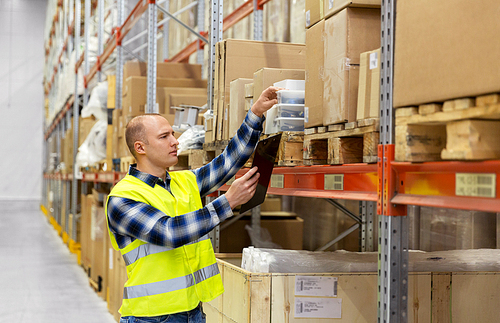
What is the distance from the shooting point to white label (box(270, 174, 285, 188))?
10.7 ft

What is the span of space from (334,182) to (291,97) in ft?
2.12

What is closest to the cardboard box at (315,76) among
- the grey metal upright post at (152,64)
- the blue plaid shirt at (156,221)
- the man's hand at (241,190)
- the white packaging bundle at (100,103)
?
the man's hand at (241,190)

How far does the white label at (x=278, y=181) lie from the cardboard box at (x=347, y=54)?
2.12 ft

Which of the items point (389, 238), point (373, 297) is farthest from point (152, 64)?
point (389, 238)

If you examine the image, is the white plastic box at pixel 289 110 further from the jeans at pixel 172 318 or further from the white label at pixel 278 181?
the jeans at pixel 172 318

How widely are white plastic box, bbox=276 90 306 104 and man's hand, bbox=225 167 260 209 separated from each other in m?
0.68

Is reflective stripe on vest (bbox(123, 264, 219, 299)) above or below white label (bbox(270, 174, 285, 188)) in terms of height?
below

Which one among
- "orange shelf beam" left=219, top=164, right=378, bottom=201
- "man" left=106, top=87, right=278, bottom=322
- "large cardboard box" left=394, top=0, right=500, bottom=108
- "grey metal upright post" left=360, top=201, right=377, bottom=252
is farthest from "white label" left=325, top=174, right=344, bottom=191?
"grey metal upright post" left=360, top=201, right=377, bottom=252

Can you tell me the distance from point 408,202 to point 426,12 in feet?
2.22

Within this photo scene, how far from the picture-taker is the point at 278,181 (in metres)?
3.32

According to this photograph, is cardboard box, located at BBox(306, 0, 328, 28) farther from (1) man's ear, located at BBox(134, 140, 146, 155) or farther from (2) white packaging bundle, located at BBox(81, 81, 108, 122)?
(2) white packaging bundle, located at BBox(81, 81, 108, 122)

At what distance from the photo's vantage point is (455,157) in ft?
5.95

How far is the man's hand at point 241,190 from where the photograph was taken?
8.12 ft

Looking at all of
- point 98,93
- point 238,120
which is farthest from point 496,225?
point 98,93
